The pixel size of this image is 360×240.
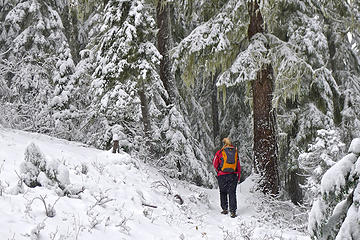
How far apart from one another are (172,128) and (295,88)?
519 cm

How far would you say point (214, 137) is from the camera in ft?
74.9

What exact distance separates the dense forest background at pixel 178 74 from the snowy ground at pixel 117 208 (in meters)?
1.95

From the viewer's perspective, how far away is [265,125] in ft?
32.4

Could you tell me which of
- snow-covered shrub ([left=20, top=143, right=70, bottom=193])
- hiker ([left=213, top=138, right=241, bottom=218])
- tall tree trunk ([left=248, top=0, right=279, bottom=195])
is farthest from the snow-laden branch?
snow-covered shrub ([left=20, top=143, right=70, bottom=193])

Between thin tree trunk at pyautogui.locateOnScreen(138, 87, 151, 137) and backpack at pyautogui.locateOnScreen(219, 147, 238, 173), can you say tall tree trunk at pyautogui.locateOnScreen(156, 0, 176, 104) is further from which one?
backpack at pyautogui.locateOnScreen(219, 147, 238, 173)

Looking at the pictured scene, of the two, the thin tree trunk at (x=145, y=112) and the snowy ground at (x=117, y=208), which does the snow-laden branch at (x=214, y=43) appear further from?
the snowy ground at (x=117, y=208)

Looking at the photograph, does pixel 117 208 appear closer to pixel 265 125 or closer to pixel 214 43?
pixel 265 125

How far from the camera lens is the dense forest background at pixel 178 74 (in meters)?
9.67

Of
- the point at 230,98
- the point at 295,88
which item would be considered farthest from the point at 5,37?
the point at 295,88

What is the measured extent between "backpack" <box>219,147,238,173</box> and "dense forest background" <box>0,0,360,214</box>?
1.45m

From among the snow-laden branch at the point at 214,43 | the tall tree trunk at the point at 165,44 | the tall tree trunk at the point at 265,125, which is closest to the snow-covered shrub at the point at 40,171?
the snow-laden branch at the point at 214,43

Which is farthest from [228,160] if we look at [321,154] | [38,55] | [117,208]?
[38,55]

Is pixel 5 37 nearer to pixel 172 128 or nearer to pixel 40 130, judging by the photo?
pixel 40 130

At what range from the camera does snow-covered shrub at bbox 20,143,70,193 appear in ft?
17.5
